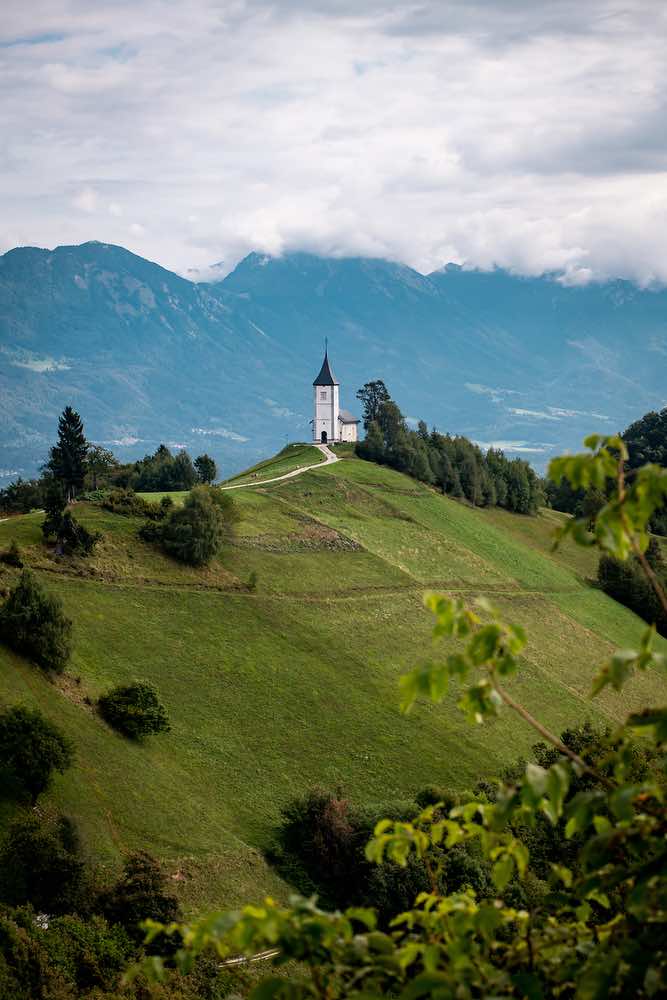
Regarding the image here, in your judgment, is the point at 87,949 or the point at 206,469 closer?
the point at 87,949

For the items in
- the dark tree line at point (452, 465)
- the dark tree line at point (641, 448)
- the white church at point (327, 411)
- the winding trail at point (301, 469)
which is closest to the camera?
the winding trail at point (301, 469)

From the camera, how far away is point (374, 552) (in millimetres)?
78125

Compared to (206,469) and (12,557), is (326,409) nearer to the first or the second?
(206,469)

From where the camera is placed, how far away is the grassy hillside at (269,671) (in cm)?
3812

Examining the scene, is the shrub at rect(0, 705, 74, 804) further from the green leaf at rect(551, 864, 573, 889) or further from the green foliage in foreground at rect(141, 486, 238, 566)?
the green leaf at rect(551, 864, 573, 889)

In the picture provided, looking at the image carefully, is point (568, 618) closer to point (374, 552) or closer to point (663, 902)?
point (374, 552)

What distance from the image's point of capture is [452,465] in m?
112

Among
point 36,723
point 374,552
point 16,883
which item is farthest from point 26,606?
point 374,552

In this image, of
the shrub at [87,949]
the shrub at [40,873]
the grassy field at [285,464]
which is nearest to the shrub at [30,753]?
the shrub at [40,873]

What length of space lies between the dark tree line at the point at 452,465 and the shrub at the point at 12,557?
6116 centimetres

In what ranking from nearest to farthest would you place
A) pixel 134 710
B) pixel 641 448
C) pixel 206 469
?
pixel 134 710 < pixel 206 469 < pixel 641 448

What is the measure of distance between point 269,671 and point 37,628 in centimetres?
1477

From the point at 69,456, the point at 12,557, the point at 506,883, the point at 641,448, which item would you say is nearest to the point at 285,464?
the point at 69,456

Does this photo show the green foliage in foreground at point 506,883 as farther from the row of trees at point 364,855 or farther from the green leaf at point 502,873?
the row of trees at point 364,855
